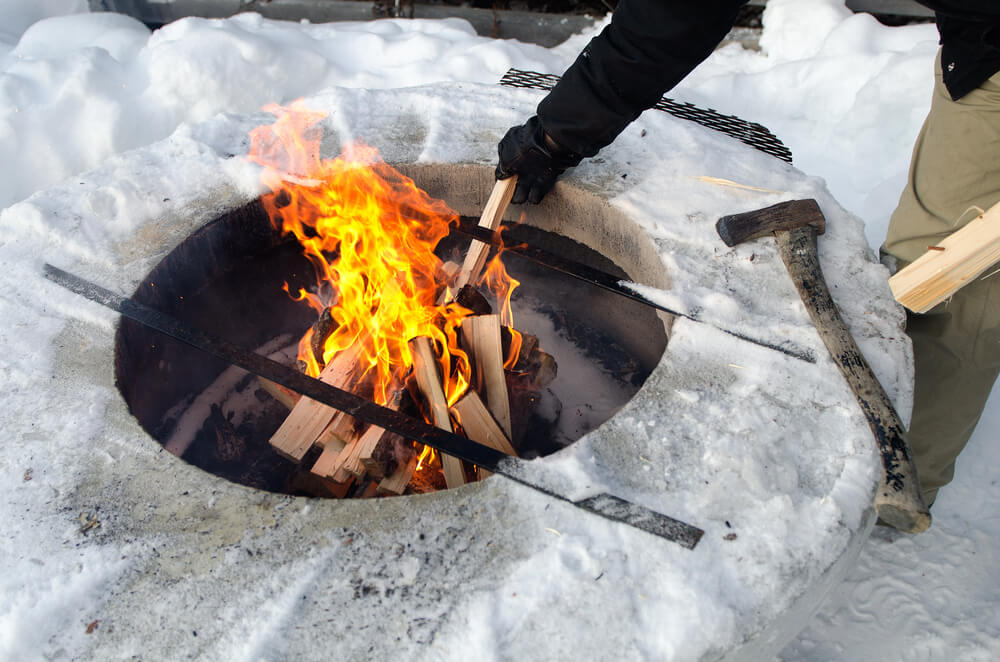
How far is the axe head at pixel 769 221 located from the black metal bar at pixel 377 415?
1.07 meters

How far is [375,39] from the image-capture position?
4.41 m

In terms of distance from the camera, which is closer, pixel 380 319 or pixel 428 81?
pixel 380 319

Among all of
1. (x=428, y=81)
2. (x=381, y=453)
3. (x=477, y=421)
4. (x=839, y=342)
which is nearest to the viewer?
(x=839, y=342)

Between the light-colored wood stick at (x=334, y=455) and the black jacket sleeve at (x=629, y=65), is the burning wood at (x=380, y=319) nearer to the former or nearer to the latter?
the light-colored wood stick at (x=334, y=455)

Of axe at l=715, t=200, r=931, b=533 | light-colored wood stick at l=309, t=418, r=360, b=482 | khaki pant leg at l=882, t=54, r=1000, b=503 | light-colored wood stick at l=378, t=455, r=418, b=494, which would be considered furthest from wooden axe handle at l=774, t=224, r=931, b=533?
light-colored wood stick at l=309, t=418, r=360, b=482

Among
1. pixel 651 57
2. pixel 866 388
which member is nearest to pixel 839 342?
pixel 866 388

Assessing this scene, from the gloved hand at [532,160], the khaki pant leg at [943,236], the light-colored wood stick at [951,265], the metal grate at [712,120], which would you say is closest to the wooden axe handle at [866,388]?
the light-colored wood stick at [951,265]

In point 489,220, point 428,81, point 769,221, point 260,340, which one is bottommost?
point 260,340

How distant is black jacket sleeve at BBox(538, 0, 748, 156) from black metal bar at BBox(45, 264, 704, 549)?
3.59 feet

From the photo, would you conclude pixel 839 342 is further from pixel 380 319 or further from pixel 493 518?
pixel 380 319

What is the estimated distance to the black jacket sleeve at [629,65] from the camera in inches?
69.9

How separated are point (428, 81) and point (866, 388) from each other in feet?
10.4

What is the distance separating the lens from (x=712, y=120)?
319cm

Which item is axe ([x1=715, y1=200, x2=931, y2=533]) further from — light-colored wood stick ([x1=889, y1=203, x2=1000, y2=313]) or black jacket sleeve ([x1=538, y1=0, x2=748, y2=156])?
black jacket sleeve ([x1=538, y1=0, x2=748, y2=156])
